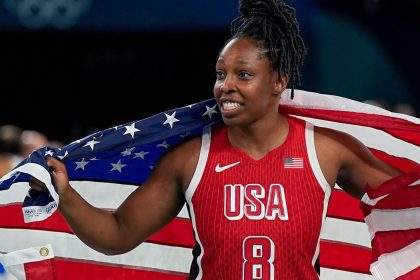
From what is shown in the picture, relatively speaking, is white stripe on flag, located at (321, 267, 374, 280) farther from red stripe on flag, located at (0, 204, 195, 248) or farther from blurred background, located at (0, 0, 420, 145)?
blurred background, located at (0, 0, 420, 145)

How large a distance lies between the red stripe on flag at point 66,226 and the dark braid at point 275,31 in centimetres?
101

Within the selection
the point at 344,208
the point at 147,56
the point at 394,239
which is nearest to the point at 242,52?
the point at 394,239

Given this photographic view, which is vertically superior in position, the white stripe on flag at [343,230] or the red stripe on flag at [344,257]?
the white stripe on flag at [343,230]

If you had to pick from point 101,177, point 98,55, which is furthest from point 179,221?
point 98,55

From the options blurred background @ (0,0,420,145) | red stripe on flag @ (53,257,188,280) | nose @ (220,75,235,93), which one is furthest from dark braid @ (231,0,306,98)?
blurred background @ (0,0,420,145)

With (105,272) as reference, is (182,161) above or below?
above

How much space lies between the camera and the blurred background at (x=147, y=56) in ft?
35.2

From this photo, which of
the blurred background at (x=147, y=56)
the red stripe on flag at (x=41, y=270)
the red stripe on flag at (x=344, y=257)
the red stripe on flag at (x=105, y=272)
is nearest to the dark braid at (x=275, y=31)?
the red stripe on flag at (x=344, y=257)

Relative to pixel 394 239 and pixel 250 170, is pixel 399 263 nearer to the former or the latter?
pixel 394 239

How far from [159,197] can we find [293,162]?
54cm

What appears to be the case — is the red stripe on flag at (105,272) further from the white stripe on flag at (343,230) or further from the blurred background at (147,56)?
the blurred background at (147,56)

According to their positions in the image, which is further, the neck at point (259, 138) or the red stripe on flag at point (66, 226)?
the red stripe on flag at point (66, 226)

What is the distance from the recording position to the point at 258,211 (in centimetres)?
415

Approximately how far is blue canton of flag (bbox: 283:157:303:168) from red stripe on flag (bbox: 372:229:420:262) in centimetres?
55
